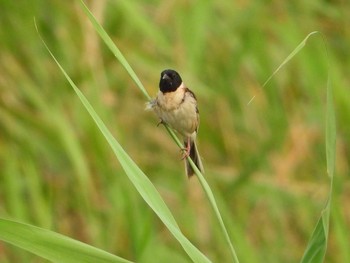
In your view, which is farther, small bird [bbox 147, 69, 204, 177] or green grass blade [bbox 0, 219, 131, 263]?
small bird [bbox 147, 69, 204, 177]

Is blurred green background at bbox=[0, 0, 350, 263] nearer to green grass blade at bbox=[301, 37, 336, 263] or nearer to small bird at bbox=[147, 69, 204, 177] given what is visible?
small bird at bbox=[147, 69, 204, 177]

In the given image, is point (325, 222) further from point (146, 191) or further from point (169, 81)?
point (169, 81)

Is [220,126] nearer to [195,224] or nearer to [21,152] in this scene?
[195,224]

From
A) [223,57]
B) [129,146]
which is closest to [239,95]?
[223,57]

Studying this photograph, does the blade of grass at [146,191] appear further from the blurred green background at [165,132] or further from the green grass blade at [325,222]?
the blurred green background at [165,132]

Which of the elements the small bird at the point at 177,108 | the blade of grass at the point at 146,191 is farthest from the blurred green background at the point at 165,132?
the blade of grass at the point at 146,191

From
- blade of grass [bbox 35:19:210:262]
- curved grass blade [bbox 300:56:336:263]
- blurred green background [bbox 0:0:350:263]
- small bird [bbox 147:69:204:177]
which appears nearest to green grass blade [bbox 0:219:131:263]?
blade of grass [bbox 35:19:210:262]
